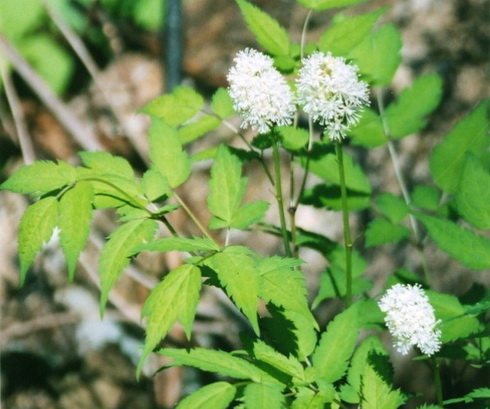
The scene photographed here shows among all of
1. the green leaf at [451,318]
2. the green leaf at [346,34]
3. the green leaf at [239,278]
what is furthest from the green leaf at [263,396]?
the green leaf at [346,34]

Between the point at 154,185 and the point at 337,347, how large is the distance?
1.43ft

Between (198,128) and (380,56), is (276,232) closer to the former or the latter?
(198,128)

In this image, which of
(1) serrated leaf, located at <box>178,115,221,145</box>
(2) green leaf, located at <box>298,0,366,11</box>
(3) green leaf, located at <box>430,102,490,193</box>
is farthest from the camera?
(3) green leaf, located at <box>430,102,490,193</box>

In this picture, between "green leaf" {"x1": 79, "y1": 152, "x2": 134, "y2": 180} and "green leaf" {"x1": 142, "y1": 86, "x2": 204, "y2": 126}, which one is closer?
"green leaf" {"x1": 79, "y1": 152, "x2": 134, "y2": 180}

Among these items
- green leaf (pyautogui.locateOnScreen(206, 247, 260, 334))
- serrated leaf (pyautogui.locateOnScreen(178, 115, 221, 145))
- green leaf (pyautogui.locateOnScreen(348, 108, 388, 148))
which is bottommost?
green leaf (pyautogui.locateOnScreen(206, 247, 260, 334))

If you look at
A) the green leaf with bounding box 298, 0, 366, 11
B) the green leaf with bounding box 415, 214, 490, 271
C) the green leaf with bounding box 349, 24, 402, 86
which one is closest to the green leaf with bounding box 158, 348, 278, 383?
the green leaf with bounding box 415, 214, 490, 271

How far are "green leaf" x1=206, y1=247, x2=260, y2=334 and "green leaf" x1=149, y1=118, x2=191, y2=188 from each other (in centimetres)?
26

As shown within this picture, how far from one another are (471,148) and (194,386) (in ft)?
4.11

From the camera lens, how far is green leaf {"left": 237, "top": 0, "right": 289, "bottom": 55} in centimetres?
114

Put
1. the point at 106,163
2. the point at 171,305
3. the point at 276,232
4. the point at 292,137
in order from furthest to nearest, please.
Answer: the point at 276,232
the point at 292,137
the point at 106,163
the point at 171,305

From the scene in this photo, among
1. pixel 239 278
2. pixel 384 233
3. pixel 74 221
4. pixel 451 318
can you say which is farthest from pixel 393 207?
pixel 74 221

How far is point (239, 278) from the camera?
89cm

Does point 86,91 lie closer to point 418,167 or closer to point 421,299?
point 418,167

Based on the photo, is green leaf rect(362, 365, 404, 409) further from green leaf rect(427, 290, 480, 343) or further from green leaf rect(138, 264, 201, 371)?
green leaf rect(138, 264, 201, 371)
